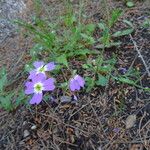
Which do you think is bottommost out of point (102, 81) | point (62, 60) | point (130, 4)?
point (130, 4)

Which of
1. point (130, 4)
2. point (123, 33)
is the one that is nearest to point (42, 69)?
point (123, 33)

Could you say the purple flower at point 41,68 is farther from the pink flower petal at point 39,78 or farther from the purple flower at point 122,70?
the purple flower at point 122,70

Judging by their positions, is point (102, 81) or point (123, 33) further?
point (123, 33)

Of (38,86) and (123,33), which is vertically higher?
(38,86)

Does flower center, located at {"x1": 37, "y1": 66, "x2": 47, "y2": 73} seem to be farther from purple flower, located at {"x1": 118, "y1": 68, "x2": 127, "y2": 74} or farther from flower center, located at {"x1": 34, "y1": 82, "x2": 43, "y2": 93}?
purple flower, located at {"x1": 118, "y1": 68, "x2": 127, "y2": 74}

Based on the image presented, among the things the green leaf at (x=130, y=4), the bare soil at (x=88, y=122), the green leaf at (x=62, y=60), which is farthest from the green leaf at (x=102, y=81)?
the green leaf at (x=130, y=4)

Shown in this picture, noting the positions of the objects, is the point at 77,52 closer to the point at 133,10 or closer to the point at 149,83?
the point at 149,83

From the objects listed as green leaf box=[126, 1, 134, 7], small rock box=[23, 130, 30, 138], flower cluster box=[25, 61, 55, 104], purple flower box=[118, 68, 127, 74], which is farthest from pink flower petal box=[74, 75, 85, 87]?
green leaf box=[126, 1, 134, 7]

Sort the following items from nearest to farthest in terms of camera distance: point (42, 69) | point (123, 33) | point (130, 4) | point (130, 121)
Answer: point (130, 121) → point (42, 69) → point (123, 33) → point (130, 4)

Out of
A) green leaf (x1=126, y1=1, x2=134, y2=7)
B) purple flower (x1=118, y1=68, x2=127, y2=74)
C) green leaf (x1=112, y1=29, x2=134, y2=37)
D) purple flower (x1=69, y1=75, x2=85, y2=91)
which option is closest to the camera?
purple flower (x1=69, y1=75, x2=85, y2=91)

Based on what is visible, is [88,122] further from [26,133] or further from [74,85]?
[26,133]
